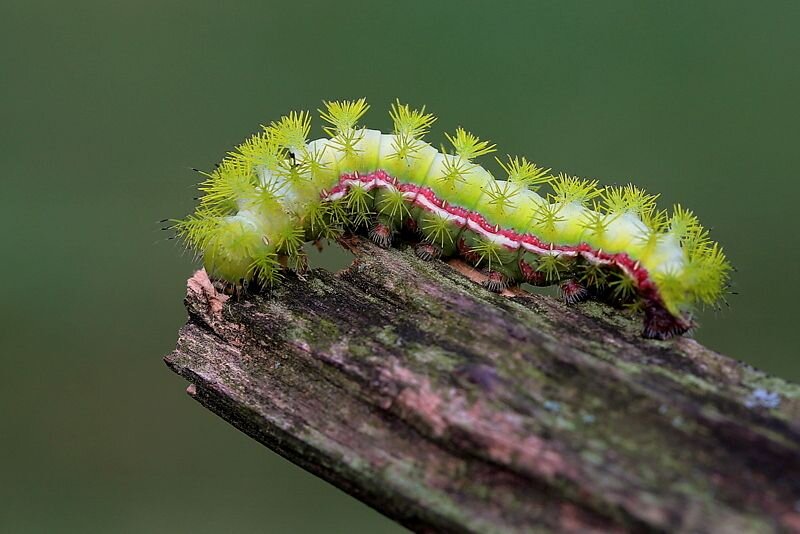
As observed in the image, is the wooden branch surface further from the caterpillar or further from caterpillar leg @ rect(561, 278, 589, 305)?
the caterpillar

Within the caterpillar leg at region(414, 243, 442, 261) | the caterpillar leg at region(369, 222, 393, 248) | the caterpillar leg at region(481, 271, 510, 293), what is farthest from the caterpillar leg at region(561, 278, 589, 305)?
the caterpillar leg at region(369, 222, 393, 248)

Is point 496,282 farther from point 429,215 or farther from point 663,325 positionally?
point 663,325

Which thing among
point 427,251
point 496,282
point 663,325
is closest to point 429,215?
point 427,251

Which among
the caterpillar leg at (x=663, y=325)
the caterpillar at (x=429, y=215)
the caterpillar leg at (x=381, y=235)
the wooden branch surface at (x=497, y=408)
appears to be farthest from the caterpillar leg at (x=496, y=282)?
the caterpillar leg at (x=663, y=325)

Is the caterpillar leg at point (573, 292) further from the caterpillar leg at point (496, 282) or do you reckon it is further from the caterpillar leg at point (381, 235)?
the caterpillar leg at point (381, 235)

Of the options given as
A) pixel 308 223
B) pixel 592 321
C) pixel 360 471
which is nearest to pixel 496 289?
pixel 592 321

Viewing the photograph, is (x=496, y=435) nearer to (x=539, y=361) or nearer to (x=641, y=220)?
(x=539, y=361)
